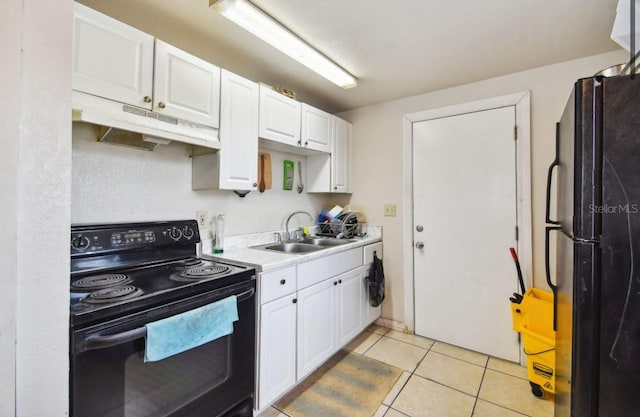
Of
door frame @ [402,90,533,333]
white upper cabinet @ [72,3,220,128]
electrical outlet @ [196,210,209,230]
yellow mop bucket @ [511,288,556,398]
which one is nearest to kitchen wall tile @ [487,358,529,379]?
yellow mop bucket @ [511,288,556,398]

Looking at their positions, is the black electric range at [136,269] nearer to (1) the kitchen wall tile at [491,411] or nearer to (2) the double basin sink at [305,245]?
Result: (2) the double basin sink at [305,245]

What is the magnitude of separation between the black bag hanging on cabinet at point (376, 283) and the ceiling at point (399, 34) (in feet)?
5.24

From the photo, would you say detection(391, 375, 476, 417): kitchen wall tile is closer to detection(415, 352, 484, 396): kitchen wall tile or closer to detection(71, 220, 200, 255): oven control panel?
detection(415, 352, 484, 396): kitchen wall tile

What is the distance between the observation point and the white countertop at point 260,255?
1.64 m

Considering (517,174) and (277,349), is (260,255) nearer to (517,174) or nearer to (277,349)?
(277,349)

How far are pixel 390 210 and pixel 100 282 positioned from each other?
7.41 ft

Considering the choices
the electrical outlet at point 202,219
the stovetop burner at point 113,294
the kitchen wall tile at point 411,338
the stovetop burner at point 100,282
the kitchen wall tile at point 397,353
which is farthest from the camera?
the kitchen wall tile at point 411,338

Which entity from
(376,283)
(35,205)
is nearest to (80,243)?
(35,205)

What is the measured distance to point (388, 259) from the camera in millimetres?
2797

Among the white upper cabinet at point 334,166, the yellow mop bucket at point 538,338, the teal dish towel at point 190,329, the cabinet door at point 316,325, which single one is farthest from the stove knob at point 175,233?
the yellow mop bucket at point 538,338

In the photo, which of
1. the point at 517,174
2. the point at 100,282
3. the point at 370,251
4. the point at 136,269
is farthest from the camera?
the point at 370,251

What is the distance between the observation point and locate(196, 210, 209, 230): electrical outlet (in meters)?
1.92

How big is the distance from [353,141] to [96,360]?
2624mm

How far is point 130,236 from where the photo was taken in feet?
5.00
